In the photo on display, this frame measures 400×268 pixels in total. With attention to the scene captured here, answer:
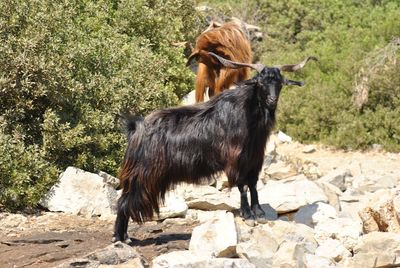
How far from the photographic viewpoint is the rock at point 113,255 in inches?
242

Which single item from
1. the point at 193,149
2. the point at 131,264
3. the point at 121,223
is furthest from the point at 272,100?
the point at 131,264

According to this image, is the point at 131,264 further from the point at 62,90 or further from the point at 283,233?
the point at 62,90

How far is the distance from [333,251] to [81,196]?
3.36 m

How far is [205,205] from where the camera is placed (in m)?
8.43

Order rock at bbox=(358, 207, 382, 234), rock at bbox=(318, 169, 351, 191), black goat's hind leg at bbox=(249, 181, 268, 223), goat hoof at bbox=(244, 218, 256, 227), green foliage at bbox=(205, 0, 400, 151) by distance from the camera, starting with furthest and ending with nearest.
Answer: green foliage at bbox=(205, 0, 400, 151) < rock at bbox=(318, 169, 351, 191) < rock at bbox=(358, 207, 382, 234) < black goat's hind leg at bbox=(249, 181, 268, 223) < goat hoof at bbox=(244, 218, 256, 227)

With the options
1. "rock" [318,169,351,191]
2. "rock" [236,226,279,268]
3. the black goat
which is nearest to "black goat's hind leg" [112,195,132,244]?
the black goat

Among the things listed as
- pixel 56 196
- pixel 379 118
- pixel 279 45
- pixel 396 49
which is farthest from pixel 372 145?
pixel 56 196

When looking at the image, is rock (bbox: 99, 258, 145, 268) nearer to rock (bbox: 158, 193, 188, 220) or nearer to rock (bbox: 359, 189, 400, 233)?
rock (bbox: 158, 193, 188, 220)

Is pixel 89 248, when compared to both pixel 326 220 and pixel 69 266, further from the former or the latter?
pixel 326 220

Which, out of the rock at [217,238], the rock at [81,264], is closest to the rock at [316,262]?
the rock at [217,238]

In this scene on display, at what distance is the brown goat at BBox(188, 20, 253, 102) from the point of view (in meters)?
9.77

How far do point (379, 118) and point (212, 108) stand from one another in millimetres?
8150

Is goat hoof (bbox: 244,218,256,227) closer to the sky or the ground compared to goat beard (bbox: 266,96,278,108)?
closer to the ground

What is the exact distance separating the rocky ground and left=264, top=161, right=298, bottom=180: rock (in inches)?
16.3
